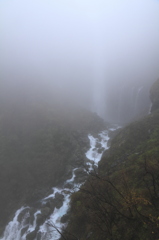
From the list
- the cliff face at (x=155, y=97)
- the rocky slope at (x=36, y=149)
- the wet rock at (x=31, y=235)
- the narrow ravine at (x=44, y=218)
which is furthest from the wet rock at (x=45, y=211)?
the cliff face at (x=155, y=97)

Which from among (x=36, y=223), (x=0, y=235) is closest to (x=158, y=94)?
(x=36, y=223)

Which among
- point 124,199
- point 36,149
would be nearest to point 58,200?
point 36,149

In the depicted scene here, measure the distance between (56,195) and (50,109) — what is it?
2744 cm

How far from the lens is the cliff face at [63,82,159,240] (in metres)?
6.32

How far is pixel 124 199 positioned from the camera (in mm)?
5863

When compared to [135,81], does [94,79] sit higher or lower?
higher

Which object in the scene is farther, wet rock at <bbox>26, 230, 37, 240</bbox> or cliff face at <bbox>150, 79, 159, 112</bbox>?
cliff face at <bbox>150, 79, 159, 112</bbox>

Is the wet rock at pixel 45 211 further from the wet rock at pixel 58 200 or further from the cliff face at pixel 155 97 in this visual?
the cliff face at pixel 155 97

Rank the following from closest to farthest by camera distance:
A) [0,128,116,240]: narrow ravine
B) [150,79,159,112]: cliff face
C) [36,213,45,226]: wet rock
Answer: [0,128,116,240]: narrow ravine < [36,213,45,226]: wet rock < [150,79,159,112]: cliff face

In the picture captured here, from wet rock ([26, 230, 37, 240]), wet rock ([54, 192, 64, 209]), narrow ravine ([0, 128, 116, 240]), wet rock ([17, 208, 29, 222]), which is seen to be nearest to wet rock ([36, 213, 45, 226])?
narrow ravine ([0, 128, 116, 240])

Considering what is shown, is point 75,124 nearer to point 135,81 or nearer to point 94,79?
point 135,81

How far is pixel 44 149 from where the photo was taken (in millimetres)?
31094

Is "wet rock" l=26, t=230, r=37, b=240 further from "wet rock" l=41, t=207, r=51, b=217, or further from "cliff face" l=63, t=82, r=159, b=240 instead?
"cliff face" l=63, t=82, r=159, b=240

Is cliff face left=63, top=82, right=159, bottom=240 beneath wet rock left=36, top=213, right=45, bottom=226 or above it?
beneath
